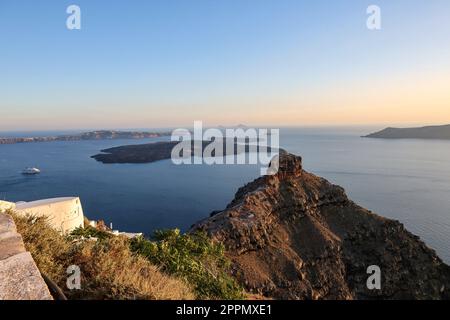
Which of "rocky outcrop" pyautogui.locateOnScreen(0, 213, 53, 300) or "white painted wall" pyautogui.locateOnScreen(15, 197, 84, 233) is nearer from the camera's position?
"rocky outcrop" pyautogui.locateOnScreen(0, 213, 53, 300)

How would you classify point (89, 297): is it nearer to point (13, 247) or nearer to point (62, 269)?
point (62, 269)

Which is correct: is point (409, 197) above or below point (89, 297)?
below

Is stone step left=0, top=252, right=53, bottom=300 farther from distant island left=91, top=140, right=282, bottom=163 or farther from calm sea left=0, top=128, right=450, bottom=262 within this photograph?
distant island left=91, top=140, right=282, bottom=163

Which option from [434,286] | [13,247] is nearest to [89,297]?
[13,247]

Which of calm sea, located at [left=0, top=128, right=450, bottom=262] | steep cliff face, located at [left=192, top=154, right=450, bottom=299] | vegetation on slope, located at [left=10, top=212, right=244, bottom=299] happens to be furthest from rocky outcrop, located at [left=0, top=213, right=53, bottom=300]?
calm sea, located at [left=0, top=128, right=450, bottom=262]

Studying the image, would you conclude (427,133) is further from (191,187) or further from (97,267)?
(97,267)

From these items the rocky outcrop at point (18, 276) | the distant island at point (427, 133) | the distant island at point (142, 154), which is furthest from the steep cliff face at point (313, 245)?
the distant island at point (427, 133)
